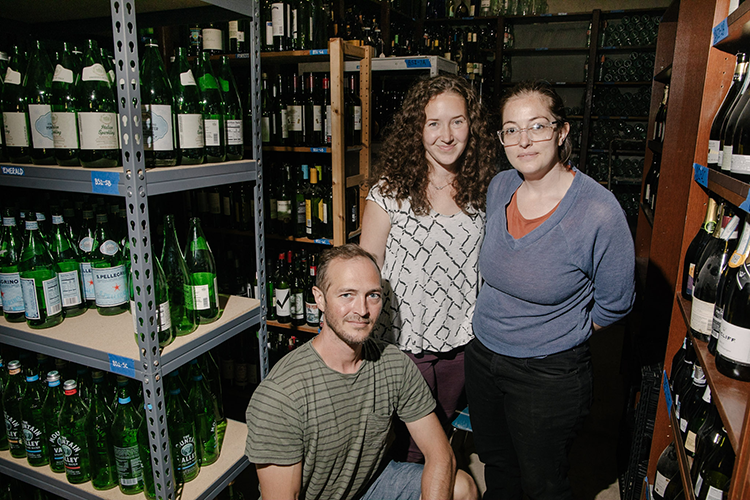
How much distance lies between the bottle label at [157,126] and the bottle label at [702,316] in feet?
5.27

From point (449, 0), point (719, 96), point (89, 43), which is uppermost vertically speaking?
point (449, 0)

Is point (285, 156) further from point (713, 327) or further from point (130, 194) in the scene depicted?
point (713, 327)

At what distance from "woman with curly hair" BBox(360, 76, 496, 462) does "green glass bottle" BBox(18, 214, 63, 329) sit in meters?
1.06

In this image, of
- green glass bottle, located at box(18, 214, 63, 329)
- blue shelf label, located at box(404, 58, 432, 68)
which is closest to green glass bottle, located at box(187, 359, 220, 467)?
green glass bottle, located at box(18, 214, 63, 329)

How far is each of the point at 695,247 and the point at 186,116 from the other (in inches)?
69.4

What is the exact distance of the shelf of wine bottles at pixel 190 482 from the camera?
1548mm

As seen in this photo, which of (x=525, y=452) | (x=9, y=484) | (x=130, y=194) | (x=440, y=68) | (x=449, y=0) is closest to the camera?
(x=130, y=194)

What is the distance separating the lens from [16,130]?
151 cm

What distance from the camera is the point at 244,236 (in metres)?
3.46

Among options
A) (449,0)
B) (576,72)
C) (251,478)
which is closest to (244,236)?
(251,478)

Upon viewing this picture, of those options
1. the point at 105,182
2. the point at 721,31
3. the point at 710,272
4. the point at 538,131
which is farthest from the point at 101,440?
the point at 721,31

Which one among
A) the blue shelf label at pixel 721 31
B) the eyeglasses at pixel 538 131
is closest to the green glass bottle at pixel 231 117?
the eyeglasses at pixel 538 131

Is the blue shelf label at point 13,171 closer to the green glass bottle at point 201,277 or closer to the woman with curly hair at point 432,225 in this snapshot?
the green glass bottle at point 201,277

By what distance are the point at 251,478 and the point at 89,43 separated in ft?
7.24
